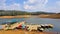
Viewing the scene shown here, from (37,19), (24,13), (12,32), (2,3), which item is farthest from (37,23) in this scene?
(2,3)

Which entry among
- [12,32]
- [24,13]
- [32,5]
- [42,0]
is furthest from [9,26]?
[42,0]

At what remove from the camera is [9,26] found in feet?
4.55

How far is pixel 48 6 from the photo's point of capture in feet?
4.49

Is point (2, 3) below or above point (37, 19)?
above

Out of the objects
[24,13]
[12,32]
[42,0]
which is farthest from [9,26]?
[42,0]

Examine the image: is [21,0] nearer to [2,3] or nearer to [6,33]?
[2,3]

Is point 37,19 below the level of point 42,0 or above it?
below

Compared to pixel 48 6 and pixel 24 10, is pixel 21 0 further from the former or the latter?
pixel 48 6

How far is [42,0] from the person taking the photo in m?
1.38

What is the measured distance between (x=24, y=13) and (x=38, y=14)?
0.14 m

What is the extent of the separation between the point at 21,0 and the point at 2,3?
0.65 ft

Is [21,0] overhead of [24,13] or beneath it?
overhead

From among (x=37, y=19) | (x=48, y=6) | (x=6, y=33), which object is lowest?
(x=6, y=33)

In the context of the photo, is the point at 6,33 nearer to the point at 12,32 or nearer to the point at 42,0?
the point at 12,32
